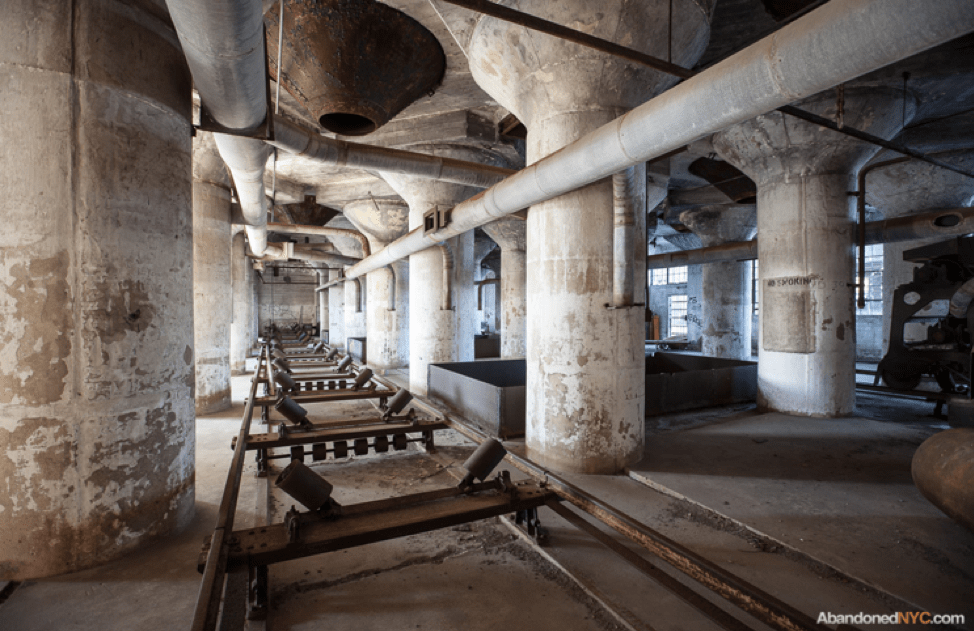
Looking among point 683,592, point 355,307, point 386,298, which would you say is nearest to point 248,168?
point 683,592

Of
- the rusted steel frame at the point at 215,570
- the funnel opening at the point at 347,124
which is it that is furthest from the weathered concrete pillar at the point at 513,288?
the rusted steel frame at the point at 215,570

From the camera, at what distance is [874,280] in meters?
17.2

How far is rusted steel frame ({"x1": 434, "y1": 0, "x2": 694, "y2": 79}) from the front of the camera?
124 inches

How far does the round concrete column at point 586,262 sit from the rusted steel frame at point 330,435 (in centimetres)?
137

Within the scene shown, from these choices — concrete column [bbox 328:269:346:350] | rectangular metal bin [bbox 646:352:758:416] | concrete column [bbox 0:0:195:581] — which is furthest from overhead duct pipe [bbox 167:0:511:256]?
concrete column [bbox 328:269:346:350]

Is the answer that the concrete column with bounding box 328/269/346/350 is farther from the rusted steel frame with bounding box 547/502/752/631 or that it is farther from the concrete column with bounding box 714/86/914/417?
the rusted steel frame with bounding box 547/502/752/631

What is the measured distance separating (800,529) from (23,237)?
5.46m

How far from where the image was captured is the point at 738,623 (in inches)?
68.4

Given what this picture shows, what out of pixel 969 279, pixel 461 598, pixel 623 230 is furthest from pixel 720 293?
pixel 461 598

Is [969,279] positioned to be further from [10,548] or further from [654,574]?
[10,548]

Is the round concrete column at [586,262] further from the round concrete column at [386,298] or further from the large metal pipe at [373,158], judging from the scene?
the round concrete column at [386,298]

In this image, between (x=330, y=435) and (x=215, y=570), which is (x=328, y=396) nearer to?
(x=330, y=435)

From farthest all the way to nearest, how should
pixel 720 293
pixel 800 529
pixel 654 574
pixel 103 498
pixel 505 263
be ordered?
1. pixel 505 263
2. pixel 720 293
3. pixel 800 529
4. pixel 103 498
5. pixel 654 574

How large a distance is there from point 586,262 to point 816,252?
478 cm
